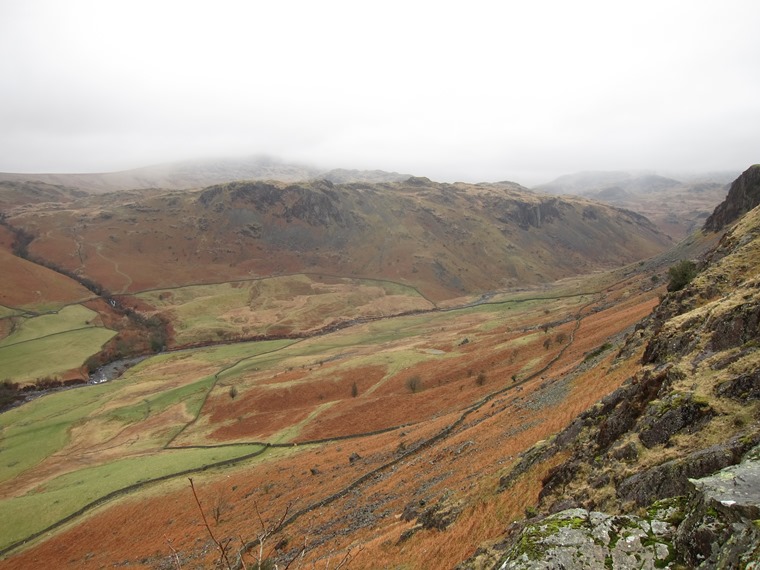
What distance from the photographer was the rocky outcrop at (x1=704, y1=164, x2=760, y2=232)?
83375 millimetres

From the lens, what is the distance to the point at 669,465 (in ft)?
33.5

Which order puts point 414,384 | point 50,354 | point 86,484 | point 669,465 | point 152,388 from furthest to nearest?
point 50,354, point 152,388, point 414,384, point 86,484, point 669,465

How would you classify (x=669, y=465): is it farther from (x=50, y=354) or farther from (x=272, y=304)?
(x=272, y=304)

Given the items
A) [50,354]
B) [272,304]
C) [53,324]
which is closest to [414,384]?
[50,354]

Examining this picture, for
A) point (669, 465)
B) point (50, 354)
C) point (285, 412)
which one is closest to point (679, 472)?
point (669, 465)

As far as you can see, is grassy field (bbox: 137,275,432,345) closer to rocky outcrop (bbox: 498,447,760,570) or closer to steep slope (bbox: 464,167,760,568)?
steep slope (bbox: 464,167,760,568)

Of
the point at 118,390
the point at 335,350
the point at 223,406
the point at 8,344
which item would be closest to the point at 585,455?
the point at 223,406

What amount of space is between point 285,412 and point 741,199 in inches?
3856

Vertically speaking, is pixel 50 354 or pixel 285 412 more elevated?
pixel 285 412

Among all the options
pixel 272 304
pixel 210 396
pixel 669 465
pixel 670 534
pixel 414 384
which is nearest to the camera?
pixel 670 534

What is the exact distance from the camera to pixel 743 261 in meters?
23.4

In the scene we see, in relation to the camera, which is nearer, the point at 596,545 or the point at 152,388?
the point at 596,545

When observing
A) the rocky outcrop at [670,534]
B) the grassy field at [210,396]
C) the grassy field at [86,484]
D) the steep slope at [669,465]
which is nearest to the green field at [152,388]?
the grassy field at [86,484]

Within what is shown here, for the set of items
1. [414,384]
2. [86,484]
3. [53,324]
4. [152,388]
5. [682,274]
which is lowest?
[152,388]
